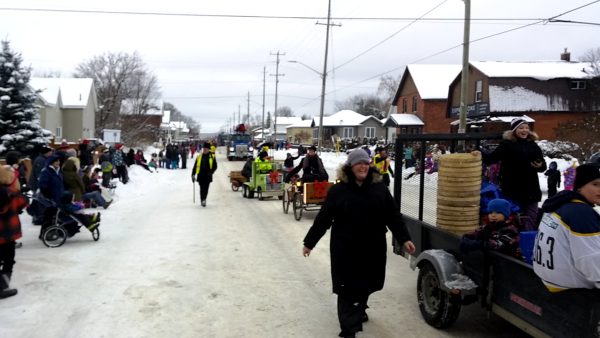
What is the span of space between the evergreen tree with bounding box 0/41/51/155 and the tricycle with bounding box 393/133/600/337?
761 inches

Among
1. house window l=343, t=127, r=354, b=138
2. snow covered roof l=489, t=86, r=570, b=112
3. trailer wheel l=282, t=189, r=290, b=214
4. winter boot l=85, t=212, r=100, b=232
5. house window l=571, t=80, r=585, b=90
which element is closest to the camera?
winter boot l=85, t=212, r=100, b=232

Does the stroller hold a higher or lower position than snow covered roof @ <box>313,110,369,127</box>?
lower

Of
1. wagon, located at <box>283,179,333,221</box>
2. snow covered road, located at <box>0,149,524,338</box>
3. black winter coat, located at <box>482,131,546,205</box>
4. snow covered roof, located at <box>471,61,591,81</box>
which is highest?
snow covered roof, located at <box>471,61,591,81</box>

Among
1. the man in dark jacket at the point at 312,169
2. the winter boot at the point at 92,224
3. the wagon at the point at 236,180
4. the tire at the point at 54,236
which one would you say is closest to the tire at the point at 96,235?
the winter boot at the point at 92,224

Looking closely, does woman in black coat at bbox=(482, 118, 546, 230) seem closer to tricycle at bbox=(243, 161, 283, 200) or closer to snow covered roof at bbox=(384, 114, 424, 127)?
tricycle at bbox=(243, 161, 283, 200)

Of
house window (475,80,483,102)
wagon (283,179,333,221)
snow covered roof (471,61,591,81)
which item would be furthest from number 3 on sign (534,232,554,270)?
house window (475,80,483,102)

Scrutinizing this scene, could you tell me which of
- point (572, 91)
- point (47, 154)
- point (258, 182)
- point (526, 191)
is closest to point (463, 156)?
point (526, 191)

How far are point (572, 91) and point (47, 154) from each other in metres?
37.4

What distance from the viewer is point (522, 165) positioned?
5836 millimetres

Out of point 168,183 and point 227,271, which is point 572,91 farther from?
point 227,271

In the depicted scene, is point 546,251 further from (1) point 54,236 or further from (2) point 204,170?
(2) point 204,170

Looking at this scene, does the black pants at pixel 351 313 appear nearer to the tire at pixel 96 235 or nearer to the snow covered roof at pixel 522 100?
the tire at pixel 96 235

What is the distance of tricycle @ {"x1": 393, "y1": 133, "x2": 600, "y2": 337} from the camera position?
3584mm

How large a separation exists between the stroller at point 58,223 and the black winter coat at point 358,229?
6111mm
